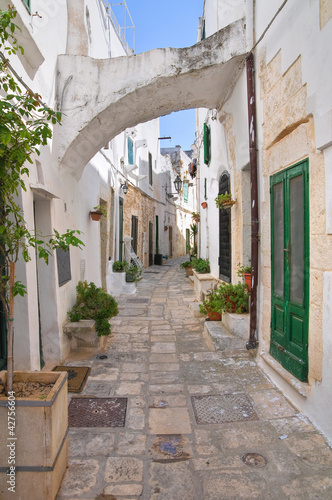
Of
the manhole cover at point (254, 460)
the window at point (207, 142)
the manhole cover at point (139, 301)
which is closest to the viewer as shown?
the manhole cover at point (254, 460)

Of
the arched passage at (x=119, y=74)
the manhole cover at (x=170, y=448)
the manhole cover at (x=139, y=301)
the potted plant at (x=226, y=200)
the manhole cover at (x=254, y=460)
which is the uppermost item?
the arched passage at (x=119, y=74)

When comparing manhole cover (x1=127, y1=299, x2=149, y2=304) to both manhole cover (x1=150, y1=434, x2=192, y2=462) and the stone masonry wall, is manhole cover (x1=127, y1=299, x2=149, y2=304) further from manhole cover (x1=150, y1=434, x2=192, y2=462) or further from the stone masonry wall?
manhole cover (x1=150, y1=434, x2=192, y2=462)

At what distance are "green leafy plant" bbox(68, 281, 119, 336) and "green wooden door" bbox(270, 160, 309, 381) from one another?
2.32 m

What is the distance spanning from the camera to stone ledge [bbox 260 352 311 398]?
9.46ft

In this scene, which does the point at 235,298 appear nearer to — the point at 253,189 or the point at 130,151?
the point at 253,189

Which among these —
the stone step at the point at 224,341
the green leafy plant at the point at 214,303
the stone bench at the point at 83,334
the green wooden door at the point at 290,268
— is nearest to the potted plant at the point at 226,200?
the green leafy plant at the point at 214,303

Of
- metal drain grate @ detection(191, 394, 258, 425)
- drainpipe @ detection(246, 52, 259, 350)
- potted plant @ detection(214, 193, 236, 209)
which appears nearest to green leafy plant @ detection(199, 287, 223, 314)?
drainpipe @ detection(246, 52, 259, 350)

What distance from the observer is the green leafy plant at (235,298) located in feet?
15.3

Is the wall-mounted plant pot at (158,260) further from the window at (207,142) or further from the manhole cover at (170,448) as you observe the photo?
the manhole cover at (170,448)

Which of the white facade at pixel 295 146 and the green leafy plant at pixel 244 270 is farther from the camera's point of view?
the green leafy plant at pixel 244 270

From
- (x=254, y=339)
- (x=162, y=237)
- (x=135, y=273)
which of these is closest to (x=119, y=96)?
(x=254, y=339)

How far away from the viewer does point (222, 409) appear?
3.05 metres

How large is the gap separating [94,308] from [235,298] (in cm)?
208

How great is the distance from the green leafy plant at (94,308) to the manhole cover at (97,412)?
57.9 inches
